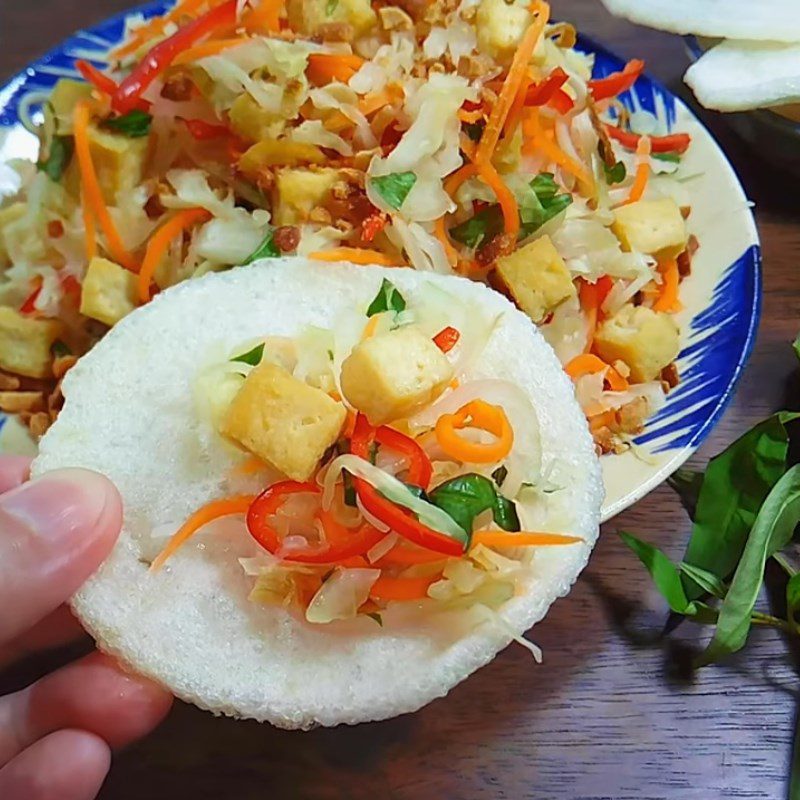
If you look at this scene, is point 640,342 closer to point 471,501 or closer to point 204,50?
point 471,501

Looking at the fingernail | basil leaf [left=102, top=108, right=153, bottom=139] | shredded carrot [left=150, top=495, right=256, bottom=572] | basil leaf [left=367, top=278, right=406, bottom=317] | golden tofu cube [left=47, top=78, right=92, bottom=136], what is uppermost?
golden tofu cube [left=47, top=78, right=92, bottom=136]

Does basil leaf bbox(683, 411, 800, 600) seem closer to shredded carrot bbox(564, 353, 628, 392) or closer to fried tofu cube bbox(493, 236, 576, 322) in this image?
shredded carrot bbox(564, 353, 628, 392)

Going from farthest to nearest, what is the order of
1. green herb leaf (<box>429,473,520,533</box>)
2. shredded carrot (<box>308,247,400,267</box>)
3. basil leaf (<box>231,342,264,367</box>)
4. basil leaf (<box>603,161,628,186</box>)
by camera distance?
basil leaf (<box>603,161,628,186</box>) < shredded carrot (<box>308,247,400,267</box>) < basil leaf (<box>231,342,264,367</box>) < green herb leaf (<box>429,473,520,533</box>)

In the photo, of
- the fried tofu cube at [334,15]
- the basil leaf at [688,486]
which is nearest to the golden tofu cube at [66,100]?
the fried tofu cube at [334,15]

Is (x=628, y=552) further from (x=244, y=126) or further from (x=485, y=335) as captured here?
(x=244, y=126)

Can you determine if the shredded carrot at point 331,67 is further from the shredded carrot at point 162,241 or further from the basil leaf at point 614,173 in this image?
the basil leaf at point 614,173

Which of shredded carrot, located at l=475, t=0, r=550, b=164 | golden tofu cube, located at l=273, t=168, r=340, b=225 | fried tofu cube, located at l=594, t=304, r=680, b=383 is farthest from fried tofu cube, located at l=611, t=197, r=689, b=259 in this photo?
golden tofu cube, located at l=273, t=168, r=340, b=225

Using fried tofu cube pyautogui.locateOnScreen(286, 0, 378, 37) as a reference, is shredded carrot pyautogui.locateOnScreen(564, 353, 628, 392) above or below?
below
